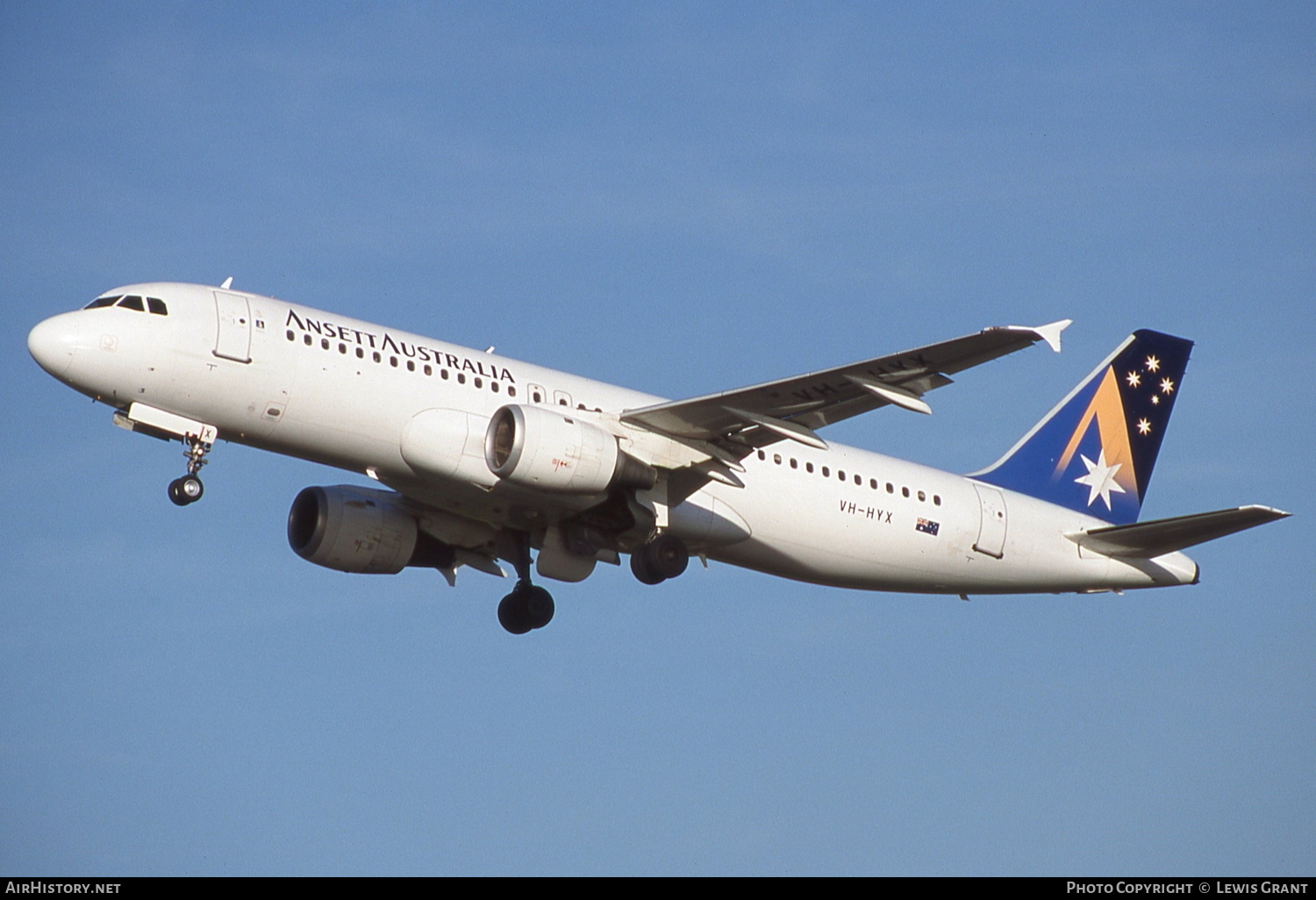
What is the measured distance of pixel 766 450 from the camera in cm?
3581

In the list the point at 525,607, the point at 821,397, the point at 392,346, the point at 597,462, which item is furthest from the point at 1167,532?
the point at 392,346

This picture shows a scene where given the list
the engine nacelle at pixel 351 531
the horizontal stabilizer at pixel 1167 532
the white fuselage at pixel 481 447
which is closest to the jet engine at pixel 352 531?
the engine nacelle at pixel 351 531

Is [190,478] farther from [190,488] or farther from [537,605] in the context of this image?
[537,605]

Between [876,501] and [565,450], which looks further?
[876,501]

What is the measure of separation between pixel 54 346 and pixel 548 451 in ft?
29.9

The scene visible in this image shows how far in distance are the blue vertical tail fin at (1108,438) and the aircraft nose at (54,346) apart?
20328 millimetres

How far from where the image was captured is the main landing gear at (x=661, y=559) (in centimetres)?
3419

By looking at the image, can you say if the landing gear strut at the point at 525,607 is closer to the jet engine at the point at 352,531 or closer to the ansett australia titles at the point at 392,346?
the jet engine at the point at 352,531

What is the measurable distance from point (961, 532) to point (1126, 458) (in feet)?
20.4

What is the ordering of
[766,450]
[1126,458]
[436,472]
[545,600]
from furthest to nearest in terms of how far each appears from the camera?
[1126,458], [545,600], [766,450], [436,472]

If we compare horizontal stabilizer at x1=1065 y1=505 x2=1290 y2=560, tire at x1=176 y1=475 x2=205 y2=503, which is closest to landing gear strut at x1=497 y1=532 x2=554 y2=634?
A: tire at x1=176 y1=475 x2=205 y2=503

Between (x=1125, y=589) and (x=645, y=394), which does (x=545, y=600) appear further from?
(x=1125, y=589)
